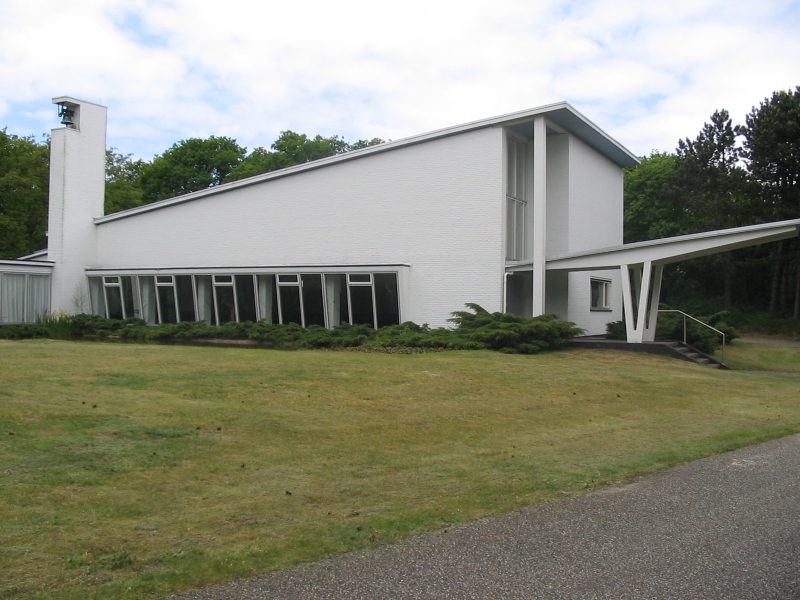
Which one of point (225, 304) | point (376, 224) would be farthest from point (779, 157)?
point (225, 304)

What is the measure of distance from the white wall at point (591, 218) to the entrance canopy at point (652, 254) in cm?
354

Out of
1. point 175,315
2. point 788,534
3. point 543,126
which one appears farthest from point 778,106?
point 788,534

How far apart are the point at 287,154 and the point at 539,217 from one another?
37.4 m

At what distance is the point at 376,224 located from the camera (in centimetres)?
2689

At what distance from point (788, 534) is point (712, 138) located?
42344mm

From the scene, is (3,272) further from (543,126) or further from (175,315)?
(543,126)

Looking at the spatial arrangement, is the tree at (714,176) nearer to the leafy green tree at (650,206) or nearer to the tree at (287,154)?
the leafy green tree at (650,206)

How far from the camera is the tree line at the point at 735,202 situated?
3756cm

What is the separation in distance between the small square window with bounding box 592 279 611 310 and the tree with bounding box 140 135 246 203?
3773 centimetres

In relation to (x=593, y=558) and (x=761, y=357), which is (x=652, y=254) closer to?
(x=761, y=357)

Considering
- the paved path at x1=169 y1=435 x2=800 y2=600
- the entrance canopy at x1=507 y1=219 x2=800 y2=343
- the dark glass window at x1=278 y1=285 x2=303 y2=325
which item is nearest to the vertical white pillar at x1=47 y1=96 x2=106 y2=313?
the dark glass window at x1=278 y1=285 x2=303 y2=325

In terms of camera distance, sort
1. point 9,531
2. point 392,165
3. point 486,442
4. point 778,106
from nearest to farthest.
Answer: point 9,531
point 486,442
point 392,165
point 778,106

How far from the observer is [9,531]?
5.86 metres

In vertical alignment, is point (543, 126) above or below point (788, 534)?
above
